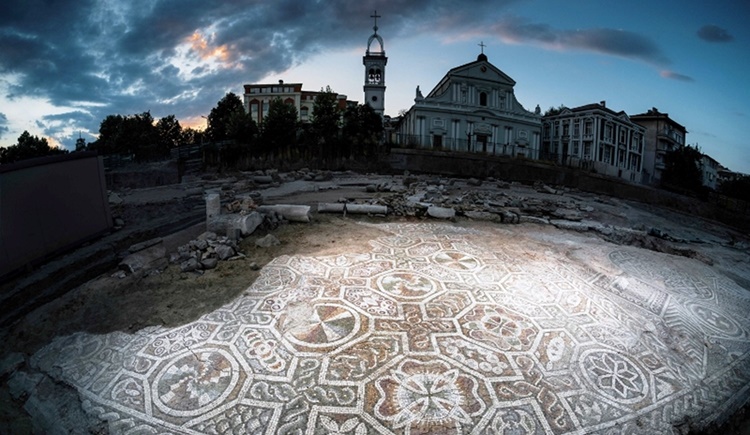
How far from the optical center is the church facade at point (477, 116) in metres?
27.8

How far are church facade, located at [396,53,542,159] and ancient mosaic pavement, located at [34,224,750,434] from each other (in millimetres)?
22563

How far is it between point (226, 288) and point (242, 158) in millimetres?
19624

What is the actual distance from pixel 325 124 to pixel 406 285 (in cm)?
1956

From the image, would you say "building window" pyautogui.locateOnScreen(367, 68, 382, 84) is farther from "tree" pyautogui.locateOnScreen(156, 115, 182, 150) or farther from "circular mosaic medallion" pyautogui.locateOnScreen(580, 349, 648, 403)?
"circular mosaic medallion" pyautogui.locateOnScreen(580, 349, 648, 403)

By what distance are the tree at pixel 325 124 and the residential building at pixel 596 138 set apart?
17130 millimetres

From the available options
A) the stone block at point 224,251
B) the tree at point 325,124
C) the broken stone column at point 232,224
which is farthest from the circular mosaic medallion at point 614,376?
the tree at point 325,124

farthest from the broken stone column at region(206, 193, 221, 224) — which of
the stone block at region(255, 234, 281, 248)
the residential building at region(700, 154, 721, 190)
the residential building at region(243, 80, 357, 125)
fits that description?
the residential building at region(700, 154, 721, 190)

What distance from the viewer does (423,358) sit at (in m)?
3.58

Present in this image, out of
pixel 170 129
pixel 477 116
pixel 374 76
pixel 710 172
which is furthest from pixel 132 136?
pixel 710 172

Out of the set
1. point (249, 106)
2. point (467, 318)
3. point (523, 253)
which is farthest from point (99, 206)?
point (249, 106)

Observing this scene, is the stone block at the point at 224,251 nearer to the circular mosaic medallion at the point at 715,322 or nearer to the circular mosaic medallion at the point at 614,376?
the circular mosaic medallion at the point at 614,376

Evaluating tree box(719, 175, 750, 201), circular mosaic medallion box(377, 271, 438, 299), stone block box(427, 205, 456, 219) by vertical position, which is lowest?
tree box(719, 175, 750, 201)

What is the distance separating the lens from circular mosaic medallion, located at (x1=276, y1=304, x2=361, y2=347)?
379 centimetres

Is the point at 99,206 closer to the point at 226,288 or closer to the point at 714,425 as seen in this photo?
the point at 226,288
